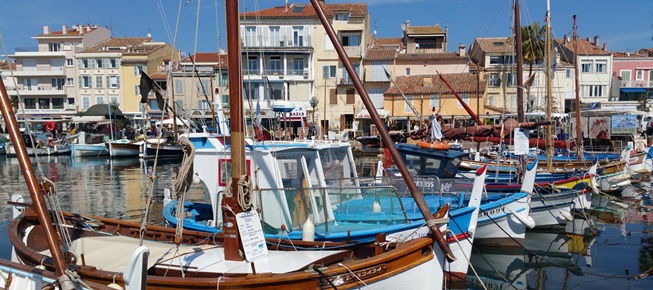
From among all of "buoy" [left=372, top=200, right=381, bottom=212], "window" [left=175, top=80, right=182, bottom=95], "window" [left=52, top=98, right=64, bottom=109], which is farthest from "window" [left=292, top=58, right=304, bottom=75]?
"buoy" [left=372, top=200, right=381, bottom=212]

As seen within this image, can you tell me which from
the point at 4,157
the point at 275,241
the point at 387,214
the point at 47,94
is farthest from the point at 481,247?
the point at 47,94

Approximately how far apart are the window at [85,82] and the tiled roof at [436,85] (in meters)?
36.1

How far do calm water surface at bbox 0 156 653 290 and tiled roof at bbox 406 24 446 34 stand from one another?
41120mm

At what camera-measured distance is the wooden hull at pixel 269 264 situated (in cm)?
693

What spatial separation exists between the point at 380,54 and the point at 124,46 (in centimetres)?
3177

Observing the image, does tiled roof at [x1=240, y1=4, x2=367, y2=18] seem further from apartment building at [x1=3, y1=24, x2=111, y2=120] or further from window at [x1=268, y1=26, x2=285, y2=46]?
apartment building at [x1=3, y1=24, x2=111, y2=120]

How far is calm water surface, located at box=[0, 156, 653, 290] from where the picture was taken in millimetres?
12305

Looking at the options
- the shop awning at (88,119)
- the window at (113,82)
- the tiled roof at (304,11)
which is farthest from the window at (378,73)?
the window at (113,82)

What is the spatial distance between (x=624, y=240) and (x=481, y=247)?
4.55 m

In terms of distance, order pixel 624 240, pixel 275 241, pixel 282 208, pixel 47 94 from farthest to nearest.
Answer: pixel 47 94 → pixel 624 240 → pixel 282 208 → pixel 275 241

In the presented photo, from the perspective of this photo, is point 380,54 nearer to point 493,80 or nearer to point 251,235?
point 493,80

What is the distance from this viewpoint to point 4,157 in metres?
46.5

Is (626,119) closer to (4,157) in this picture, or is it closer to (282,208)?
(282,208)

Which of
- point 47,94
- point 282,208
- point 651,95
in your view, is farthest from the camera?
point 47,94
